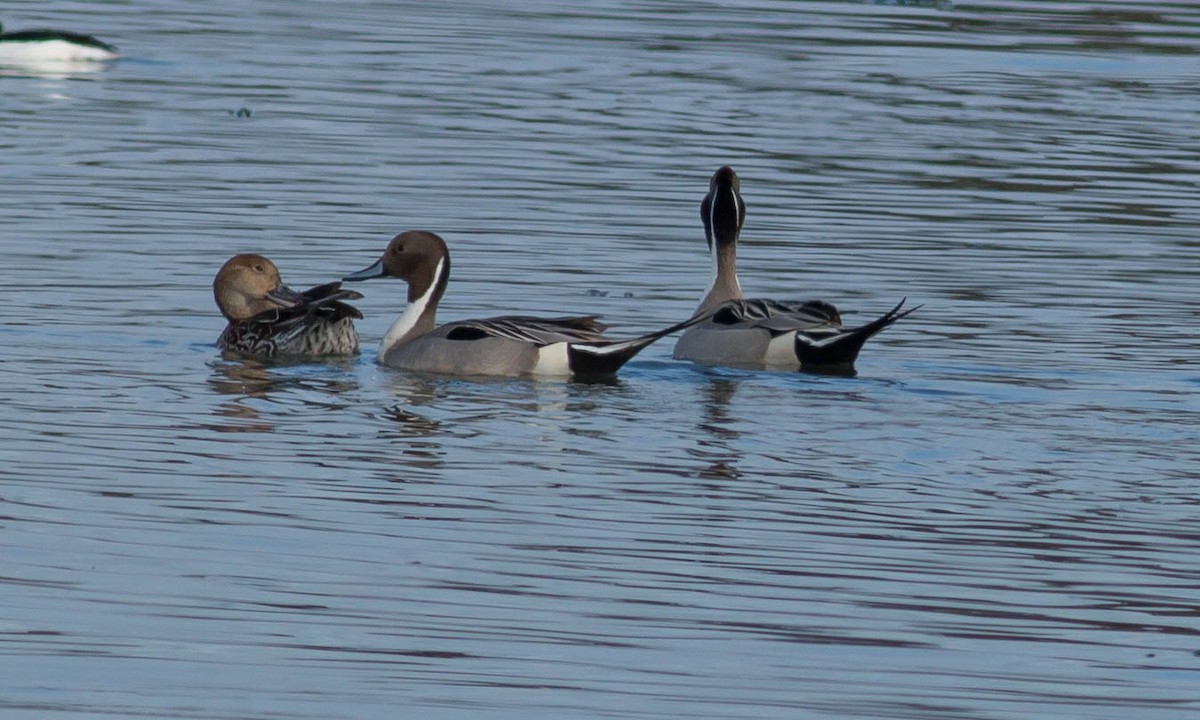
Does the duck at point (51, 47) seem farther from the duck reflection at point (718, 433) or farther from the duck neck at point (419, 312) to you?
the duck reflection at point (718, 433)

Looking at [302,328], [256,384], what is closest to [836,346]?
[302,328]

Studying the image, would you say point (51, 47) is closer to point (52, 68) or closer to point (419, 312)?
point (52, 68)

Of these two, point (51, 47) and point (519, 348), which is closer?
point (519, 348)

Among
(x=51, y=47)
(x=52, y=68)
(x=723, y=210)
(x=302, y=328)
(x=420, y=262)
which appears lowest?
(x=52, y=68)

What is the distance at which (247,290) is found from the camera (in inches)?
544

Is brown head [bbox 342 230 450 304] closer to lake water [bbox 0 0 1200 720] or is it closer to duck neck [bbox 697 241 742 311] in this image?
lake water [bbox 0 0 1200 720]

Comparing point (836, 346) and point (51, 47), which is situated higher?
point (836, 346)

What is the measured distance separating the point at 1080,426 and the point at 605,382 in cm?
263

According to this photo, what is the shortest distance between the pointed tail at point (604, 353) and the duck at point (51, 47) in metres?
17.1

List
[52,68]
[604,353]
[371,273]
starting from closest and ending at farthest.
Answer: [604,353] → [371,273] → [52,68]

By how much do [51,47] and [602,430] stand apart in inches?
760

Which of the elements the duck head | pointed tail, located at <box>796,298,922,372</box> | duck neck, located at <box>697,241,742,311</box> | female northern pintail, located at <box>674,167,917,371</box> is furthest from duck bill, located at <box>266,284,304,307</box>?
pointed tail, located at <box>796,298,922,372</box>

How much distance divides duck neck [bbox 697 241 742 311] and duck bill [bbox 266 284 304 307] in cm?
235

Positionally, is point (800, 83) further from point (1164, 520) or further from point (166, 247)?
point (1164, 520)
